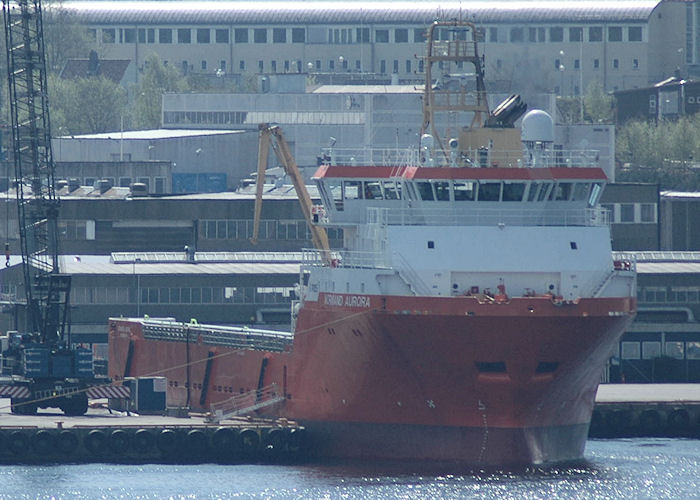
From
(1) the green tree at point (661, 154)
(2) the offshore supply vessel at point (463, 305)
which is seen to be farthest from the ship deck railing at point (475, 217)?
(1) the green tree at point (661, 154)

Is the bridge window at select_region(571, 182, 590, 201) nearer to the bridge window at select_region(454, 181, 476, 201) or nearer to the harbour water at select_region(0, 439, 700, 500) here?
the bridge window at select_region(454, 181, 476, 201)

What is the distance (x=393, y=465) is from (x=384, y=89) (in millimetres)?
85428

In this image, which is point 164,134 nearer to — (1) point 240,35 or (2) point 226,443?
(1) point 240,35

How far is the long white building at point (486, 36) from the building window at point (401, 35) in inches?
3.2

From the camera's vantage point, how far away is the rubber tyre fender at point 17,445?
78.9 metres

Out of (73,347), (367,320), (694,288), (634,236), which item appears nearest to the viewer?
(367,320)

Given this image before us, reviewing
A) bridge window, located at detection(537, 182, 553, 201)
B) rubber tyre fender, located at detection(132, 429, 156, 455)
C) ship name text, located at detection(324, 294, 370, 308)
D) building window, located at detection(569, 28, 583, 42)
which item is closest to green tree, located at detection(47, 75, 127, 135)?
building window, located at detection(569, 28, 583, 42)

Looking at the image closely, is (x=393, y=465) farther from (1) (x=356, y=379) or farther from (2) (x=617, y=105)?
(2) (x=617, y=105)

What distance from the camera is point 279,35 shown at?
198 metres

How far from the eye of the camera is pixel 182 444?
79438 millimetres

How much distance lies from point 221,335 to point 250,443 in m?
10.1

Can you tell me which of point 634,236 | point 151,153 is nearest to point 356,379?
point 634,236

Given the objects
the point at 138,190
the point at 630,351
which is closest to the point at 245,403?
the point at 630,351

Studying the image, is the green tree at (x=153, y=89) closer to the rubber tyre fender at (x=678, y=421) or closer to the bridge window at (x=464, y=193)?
the rubber tyre fender at (x=678, y=421)
